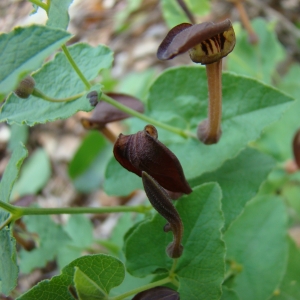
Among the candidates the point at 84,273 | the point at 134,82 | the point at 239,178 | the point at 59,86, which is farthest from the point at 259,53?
the point at 84,273

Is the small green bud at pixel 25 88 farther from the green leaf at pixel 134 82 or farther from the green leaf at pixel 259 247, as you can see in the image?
the green leaf at pixel 134 82

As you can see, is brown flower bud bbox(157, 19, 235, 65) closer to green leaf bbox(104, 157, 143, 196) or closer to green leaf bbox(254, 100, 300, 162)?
green leaf bbox(104, 157, 143, 196)

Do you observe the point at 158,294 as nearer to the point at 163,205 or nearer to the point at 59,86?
the point at 163,205

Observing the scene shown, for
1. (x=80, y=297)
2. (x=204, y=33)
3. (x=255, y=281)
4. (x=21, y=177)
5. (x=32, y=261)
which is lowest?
(x=21, y=177)

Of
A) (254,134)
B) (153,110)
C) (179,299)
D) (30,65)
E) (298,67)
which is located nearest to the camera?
(30,65)

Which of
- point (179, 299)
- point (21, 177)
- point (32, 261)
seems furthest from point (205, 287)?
point (21, 177)

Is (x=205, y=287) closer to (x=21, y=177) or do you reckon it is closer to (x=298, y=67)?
(x=298, y=67)

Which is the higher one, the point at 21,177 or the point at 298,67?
the point at 298,67

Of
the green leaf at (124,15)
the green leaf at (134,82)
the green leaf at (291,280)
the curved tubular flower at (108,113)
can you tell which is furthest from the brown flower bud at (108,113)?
the green leaf at (124,15)
